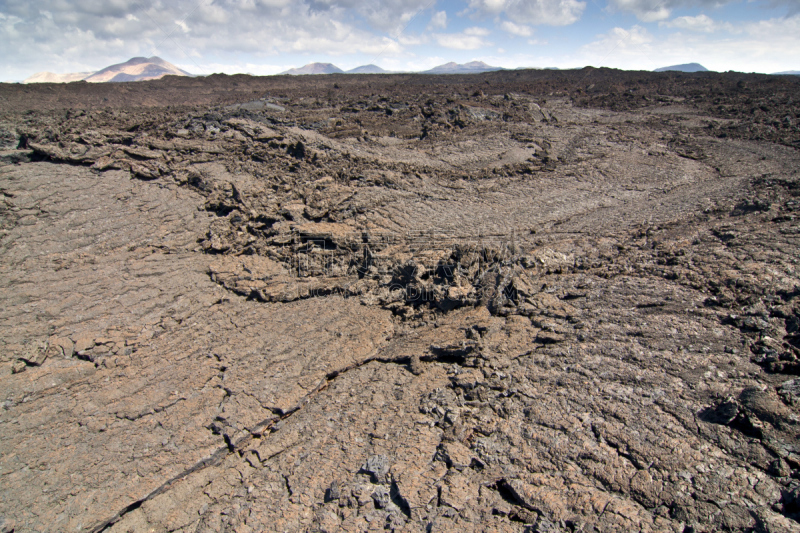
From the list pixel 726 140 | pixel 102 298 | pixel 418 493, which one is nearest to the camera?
pixel 418 493

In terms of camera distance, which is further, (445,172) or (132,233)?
(445,172)

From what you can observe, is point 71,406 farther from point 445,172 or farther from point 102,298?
point 445,172

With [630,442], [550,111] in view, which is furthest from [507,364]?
[550,111]

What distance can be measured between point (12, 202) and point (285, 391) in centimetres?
553

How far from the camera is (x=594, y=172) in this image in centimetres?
784

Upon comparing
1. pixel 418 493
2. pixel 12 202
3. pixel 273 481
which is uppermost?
pixel 12 202

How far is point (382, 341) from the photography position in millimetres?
3688

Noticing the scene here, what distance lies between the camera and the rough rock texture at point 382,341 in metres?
2.18

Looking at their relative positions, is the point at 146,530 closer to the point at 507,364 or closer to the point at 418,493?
the point at 418,493

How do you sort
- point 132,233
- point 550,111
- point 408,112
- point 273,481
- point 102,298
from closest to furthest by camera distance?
point 273,481 < point 102,298 < point 132,233 < point 408,112 < point 550,111

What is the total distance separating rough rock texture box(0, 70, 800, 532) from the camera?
7.14ft

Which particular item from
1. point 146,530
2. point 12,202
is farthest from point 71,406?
point 12,202

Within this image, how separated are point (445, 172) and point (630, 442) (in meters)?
6.27

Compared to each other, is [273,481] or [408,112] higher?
[408,112]
